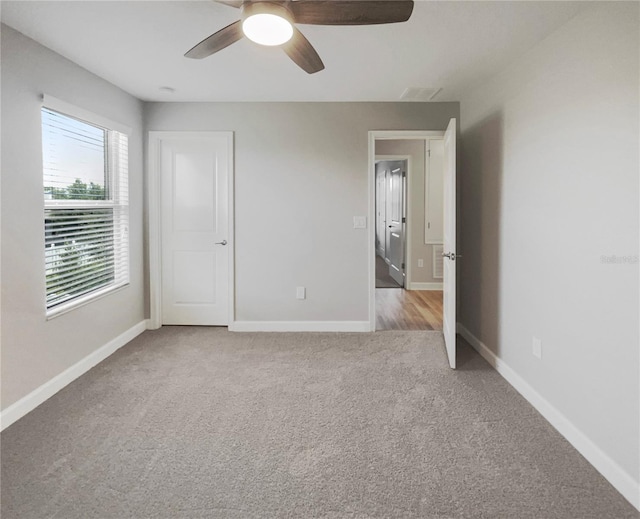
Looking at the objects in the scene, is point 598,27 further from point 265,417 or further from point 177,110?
point 177,110

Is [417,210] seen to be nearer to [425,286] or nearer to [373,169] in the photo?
[425,286]

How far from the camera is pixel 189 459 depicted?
2.10m

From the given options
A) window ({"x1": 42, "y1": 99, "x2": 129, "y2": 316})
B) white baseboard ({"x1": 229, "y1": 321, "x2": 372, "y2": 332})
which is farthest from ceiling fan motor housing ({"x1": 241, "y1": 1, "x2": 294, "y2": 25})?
white baseboard ({"x1": 229, "y1": 321, "x2": 372, "y2": 332})

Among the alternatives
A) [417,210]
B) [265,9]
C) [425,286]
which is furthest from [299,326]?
[417,210]

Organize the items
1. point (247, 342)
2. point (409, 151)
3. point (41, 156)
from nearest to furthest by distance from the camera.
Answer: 1. point (41, 156)
2. point (247, 342)
3. point (409, 151)

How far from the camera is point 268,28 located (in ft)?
6.20

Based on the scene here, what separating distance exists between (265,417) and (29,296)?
1.67 m

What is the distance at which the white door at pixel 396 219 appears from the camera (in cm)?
696

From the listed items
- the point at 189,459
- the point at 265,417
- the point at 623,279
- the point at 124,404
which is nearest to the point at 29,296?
the point at 124,404

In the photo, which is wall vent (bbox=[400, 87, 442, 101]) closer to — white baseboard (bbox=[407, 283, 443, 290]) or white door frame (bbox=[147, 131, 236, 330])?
white door frame (bbox=[147, 131, 236, 330])

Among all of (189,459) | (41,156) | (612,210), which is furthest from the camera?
(41,156)

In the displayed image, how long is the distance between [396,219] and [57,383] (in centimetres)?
578

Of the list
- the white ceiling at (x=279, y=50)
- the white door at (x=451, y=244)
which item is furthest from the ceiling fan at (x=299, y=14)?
the white door at (x=451, y=244)

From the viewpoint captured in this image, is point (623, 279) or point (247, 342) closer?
point (623, 279)
